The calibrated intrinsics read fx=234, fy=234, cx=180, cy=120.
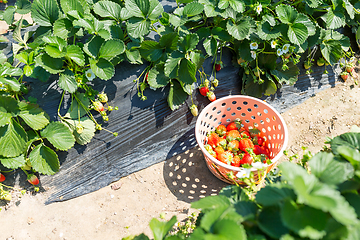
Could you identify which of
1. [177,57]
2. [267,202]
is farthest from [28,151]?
[267,202]

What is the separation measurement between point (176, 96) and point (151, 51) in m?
0.39

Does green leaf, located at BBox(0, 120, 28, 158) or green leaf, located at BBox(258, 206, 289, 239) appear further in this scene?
A: green leaf, located at BBox(0, 120, 28, 158)

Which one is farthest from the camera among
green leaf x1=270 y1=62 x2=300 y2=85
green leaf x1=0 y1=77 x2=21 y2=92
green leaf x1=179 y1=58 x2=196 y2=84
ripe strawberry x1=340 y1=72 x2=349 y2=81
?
ripe strawberry x1=340 y1=72 x2=349 y2=81

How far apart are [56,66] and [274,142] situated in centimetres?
161

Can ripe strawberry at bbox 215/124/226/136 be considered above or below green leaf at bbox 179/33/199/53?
below

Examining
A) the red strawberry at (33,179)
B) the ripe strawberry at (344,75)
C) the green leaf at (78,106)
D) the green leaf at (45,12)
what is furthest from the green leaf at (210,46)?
the red strawberry at (33,179)

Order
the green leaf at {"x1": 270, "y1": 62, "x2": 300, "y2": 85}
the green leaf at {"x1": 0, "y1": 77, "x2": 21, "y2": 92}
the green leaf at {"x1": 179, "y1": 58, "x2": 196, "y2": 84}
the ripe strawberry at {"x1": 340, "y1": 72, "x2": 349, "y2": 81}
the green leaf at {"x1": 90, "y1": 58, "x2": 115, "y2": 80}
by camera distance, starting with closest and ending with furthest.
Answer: the green leaf at {"x1": 0, "y1": 77, "x2": 21, "y2": 92} < the green leaf at {"x1": 90, "y1": 58, "x2": 115, "y2": 80} < the green leaf at {"x1": 179, "y1": 58, "x2": 196, "y2": 84} < the green leaf at {"x1": 270, "y1": 62, "x2": 300, "y2": 85} < the ripe strawberry at {"x1": 340, "y1": 72, "x2": 349, "y2": 81}

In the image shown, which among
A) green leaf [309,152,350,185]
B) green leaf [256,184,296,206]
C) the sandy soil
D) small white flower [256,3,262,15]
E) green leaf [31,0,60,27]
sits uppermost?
green leaf [31,0,60,27]

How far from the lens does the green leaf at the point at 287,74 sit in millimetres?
1977

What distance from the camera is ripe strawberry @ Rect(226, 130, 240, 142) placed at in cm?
187

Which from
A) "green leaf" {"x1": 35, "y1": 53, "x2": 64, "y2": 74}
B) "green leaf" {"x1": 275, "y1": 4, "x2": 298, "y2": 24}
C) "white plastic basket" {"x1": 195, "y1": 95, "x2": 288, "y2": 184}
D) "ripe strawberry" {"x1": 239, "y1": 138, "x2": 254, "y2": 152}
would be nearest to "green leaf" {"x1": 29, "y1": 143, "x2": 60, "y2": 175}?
"green leaf" {"x1": 35, "y1": 53, "x2": 64, "y2": 74}

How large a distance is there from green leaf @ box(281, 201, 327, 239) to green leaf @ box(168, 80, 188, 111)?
1.26 meters

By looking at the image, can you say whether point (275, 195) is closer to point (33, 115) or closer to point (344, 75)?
point (33, 115)

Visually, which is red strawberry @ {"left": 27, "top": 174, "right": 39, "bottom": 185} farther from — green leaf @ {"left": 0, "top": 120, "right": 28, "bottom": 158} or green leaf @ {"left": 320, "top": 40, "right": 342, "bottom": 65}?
green leaf @ {"left": 320, "top": 40, "right": 342, "bottom": 65}
